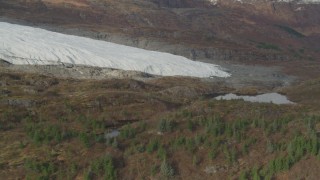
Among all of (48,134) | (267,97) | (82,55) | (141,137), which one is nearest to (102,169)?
(141,137)

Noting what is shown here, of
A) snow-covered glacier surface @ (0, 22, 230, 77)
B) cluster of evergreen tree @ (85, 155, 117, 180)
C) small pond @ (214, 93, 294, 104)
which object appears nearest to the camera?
cluster of evergreen tree @ (85, 155, 117, 180)

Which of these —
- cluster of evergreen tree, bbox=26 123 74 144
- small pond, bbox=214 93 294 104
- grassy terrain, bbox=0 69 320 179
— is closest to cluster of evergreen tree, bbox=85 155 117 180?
grassy terrain, bbox=0 69 320 179

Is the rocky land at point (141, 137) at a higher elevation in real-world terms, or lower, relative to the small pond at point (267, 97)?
higher

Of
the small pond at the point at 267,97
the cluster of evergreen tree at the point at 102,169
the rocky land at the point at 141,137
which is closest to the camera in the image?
the cluster of evergreen tree at the point at 102,169

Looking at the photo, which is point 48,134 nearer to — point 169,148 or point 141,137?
point 141,137

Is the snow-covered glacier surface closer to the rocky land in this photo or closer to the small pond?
the rocky land

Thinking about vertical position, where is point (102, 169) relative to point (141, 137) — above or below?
below

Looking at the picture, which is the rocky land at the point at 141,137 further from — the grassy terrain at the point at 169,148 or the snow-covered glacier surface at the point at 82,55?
the snow-covered glacier surface at the point at 82,55

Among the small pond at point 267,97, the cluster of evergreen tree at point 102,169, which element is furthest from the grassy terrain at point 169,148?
the small pond at point 267,97

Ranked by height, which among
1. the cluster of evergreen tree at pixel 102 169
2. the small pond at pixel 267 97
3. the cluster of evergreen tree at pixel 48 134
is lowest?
the small pond at pixel 267 97
